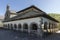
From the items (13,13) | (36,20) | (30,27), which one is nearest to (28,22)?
(30,27)

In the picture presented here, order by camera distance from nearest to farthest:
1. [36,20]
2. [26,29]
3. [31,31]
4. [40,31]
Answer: [40,31] < [36,20] < [31,31] < [26,29]

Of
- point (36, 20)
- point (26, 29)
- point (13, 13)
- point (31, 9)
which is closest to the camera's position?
point (36, 20)

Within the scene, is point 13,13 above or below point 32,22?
above

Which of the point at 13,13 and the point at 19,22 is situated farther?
the point at 13,13

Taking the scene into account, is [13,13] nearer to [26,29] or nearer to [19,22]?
[19,22]

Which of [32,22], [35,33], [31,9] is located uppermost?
[31,9]

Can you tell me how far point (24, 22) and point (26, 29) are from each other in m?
1.47

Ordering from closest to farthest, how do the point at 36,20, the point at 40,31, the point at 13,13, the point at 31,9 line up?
the point at 40,31 → the point at 36,20 → the point at 31,9 → the point at 13,13

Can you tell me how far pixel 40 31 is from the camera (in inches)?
568

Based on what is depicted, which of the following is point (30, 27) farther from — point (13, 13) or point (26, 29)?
point (13, 13)

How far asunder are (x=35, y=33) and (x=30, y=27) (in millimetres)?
1834

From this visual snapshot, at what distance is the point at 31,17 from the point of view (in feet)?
53.1

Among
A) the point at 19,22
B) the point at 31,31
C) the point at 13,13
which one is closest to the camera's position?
the point at 31,31

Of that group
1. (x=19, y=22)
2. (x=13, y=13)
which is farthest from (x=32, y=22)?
(x=13, y=13)
